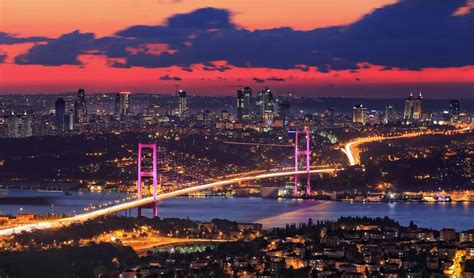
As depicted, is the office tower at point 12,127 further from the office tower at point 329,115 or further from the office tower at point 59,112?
the office tower at point 329,115

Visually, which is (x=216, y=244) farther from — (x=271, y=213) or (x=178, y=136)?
(x=178, y=136)

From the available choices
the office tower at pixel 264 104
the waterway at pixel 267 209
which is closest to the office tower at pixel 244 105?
the office tower at pixel 264 104

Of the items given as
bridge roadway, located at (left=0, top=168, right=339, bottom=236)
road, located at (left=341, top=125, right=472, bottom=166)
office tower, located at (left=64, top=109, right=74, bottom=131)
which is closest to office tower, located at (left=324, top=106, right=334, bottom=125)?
road, located at (left=341, top=125, right=472, bottom=166)

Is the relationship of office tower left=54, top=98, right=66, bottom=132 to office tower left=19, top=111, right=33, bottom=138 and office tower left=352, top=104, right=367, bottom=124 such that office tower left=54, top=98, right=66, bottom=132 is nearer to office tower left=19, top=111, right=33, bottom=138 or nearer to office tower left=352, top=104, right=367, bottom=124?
office tower left=19, top=111, right=33, bottom=138

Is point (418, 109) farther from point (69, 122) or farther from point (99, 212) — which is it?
point (99, 212)

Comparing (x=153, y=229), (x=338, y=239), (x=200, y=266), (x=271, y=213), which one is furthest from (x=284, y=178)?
(x=200, y=266)

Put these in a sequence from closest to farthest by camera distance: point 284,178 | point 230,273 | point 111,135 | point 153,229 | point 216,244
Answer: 1. point 230,273
2. point 216,244
3. point 153,229
4. point 284,178
5. point 111,135
